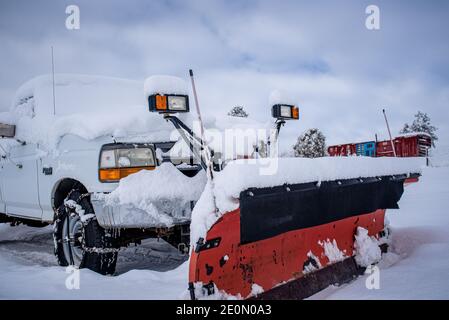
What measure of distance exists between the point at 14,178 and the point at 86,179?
191 cm

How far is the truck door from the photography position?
4.00m

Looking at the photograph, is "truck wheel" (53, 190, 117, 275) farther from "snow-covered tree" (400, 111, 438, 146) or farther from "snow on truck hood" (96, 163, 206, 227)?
"snow-covered tree" (400, 111, 438, 146)

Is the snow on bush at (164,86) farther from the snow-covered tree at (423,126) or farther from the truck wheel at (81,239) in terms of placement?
the snow-covered tree at (423,126)

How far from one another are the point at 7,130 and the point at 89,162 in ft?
5.80

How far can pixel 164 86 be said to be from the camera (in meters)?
2.58

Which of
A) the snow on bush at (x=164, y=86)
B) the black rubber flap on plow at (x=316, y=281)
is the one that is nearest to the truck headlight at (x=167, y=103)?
the snow on bush at (x=164, y=86)

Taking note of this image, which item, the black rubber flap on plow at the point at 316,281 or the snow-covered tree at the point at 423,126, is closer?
the black rubber flap on plow at the point at 316,281

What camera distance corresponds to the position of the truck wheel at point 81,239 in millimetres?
3070

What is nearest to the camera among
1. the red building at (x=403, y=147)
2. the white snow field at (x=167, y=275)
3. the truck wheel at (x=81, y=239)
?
the white snow field at (x=167, y=275)

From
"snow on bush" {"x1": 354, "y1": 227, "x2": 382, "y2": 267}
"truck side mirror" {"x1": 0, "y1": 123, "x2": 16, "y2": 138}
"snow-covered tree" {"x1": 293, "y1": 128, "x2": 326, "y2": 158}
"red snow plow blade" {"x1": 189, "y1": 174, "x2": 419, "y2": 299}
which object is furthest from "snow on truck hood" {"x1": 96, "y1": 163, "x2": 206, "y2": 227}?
"snow-covered tree" {"x1": 293, "y1": 128, "x2": 326, "y2": 158}

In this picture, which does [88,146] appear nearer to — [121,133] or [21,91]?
[121,133]

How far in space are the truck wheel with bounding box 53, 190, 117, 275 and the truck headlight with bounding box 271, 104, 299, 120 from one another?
2.10m

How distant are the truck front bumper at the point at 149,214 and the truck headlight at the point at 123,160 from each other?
278 millimetres

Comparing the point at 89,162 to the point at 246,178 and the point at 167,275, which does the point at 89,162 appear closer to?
the point at 167,275
